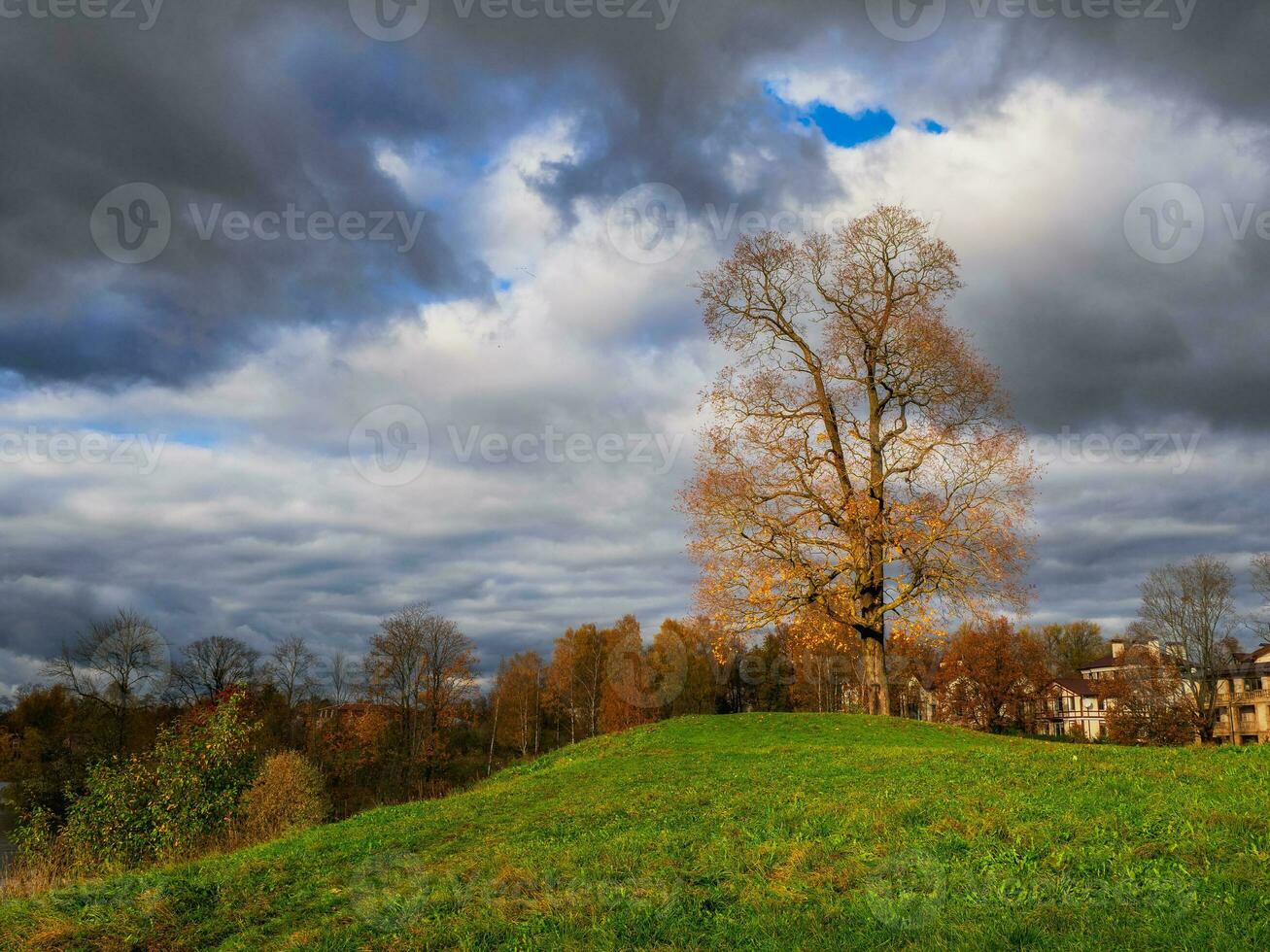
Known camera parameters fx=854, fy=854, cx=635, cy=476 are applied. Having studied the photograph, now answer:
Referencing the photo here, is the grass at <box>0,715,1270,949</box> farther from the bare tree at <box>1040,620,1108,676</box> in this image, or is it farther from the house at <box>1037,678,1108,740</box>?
the bare tree at <box>1040,620,1108,676</box>

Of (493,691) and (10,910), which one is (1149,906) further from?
(493,691)

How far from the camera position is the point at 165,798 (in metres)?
26.5

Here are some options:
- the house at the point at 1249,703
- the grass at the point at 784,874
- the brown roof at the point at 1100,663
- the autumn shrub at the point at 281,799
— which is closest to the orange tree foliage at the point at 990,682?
the house at the point at 1249,703

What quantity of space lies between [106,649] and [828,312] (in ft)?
164

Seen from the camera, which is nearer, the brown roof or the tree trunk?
the tree trunk

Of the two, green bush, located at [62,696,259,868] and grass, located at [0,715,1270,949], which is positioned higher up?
grass, located at [0,715,1270,949]

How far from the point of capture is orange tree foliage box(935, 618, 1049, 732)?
75062 millimetres

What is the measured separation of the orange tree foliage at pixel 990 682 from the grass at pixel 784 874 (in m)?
65.3

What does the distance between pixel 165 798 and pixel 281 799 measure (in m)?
4.01

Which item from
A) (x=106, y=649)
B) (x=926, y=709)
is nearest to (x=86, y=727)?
(x=106, y=649)

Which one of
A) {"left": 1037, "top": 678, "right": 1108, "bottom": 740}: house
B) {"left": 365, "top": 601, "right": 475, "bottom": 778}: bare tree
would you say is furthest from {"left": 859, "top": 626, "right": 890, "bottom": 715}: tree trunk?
{"left": 1037, "top": 678, "right": 1108, "bottom": 740}: house

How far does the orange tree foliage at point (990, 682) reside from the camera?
75062 millimetres

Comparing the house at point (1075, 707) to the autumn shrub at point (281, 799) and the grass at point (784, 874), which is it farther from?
the grass at point (784, 874)

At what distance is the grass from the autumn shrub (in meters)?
12.3
